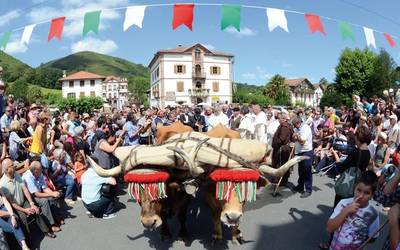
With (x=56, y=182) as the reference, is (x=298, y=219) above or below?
below

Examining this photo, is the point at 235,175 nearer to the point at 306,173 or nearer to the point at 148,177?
the point at 148,177

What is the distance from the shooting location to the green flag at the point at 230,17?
8805 mm

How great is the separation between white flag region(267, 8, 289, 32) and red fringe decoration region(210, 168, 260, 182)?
5.46 m

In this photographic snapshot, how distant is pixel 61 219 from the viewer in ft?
22.5

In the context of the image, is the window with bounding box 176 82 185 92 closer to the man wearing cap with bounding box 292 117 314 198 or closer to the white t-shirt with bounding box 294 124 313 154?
the man wearing cap with bounding box 292 117 314 198

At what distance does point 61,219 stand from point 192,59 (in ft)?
198

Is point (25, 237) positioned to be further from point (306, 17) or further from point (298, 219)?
point (306, 17)

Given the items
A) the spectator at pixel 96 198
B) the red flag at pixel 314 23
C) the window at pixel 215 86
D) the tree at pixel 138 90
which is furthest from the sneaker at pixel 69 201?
the tree at pixel 138 90

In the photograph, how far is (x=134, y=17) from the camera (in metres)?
8.87

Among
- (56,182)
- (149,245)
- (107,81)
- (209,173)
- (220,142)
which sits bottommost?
(149,245)

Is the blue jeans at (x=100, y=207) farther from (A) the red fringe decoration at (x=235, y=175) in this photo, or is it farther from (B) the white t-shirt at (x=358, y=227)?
(B) the white t-shirt at (x=358, y=227)

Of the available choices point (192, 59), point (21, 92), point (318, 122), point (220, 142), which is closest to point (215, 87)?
point (192, 59)

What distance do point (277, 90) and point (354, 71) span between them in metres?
27.0

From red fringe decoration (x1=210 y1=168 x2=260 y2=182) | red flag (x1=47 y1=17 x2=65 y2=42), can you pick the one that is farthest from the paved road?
red flag (x1=47 y1=17 x2=65 y2=42)
